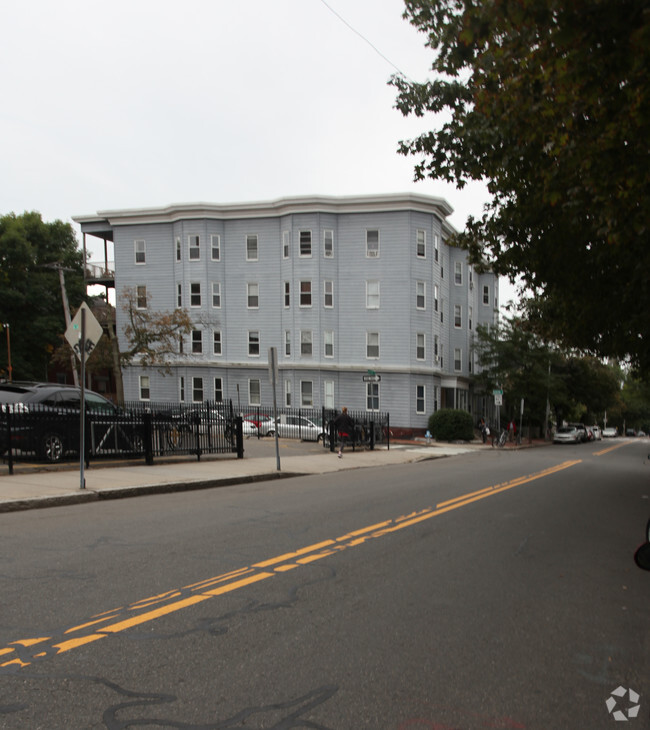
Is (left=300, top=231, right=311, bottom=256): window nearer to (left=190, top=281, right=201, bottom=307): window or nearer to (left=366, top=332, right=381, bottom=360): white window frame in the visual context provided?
(left=366, top=332, right=381, bottom=360): white window frame

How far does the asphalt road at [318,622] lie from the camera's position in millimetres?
3418

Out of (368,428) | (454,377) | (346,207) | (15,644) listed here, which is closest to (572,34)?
(15,644)

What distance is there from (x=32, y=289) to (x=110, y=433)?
36.4m

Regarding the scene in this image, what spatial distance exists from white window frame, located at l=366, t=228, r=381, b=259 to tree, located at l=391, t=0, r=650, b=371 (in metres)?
26.5

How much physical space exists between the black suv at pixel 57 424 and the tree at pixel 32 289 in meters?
33.1

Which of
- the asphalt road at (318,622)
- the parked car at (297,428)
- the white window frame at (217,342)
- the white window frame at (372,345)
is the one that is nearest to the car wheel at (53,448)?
the asphalt road at (318,622)

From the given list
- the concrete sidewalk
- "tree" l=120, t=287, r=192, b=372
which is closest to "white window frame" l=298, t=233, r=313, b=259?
"tree" l=120, t=287, r=192, b=372

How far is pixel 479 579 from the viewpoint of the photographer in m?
6.03

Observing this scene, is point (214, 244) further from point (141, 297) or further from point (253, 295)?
point (141, 297)

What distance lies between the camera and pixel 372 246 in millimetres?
42062

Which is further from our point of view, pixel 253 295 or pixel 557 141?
pixel 253 295

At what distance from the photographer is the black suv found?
13.4 meters

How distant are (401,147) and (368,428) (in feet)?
57.3
